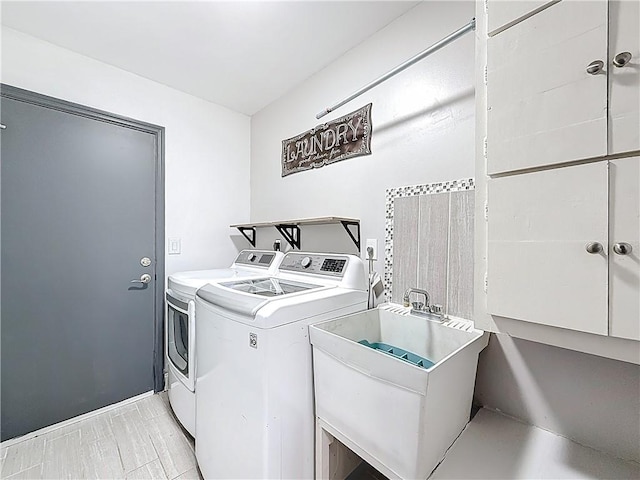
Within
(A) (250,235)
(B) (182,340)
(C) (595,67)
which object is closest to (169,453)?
(B) (182,340)

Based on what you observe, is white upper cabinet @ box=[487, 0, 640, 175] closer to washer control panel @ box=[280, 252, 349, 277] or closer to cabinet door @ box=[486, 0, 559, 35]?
cabinet door @ box=[486, 0, 559, 35]

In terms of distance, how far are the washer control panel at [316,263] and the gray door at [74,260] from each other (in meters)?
1.16

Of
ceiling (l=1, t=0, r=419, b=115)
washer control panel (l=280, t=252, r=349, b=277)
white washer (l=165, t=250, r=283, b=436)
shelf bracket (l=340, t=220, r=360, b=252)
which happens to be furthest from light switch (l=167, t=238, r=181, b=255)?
shelf bracket (l=340, t=220, r=360, b=252)

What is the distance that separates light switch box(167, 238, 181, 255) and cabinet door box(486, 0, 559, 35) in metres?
2.41

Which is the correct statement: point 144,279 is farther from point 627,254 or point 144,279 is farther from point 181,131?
point 627,254

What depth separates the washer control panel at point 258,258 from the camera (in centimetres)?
215

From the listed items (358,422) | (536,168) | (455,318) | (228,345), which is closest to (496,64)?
(536,168)

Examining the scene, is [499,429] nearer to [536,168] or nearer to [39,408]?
[536,168]

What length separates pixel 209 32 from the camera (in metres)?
1.72

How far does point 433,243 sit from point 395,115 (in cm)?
79

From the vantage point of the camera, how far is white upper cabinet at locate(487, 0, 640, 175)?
654 mm

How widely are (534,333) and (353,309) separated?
0.80 m

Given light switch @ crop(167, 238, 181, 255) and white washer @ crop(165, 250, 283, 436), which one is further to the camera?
light switch @ crop(167, 238, 181, 255)

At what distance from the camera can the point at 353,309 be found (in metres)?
1.46
